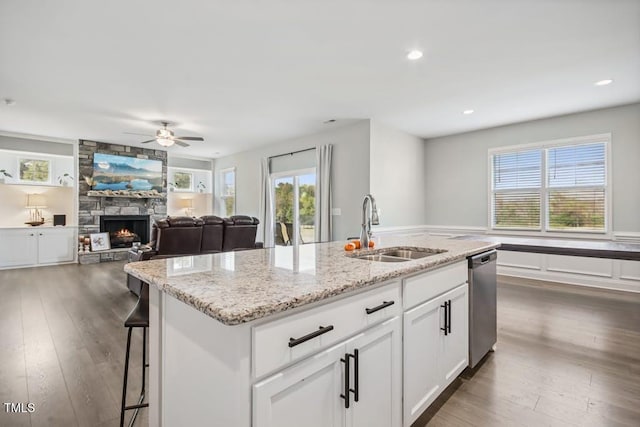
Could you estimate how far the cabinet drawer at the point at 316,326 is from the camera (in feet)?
2.95

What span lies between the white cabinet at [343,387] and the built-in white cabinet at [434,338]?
0.12 meters

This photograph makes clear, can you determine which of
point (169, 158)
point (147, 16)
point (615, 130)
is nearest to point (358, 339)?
point (147, 16)

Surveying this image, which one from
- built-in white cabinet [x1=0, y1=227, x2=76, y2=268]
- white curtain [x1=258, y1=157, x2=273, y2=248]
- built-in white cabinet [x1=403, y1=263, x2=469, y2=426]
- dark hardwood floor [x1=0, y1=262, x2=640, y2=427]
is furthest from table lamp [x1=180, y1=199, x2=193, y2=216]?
built-in white cabinet [x1=403, y1=263, x2=469, y2=426]

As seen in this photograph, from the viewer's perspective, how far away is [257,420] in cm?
88

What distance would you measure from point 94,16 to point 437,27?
2.80 meters

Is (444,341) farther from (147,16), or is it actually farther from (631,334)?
(147,16)

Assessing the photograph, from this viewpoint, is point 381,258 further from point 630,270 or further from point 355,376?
point 630,270

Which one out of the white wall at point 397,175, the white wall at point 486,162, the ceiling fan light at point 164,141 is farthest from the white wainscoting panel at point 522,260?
A: the ceiling fan light at point 164,141

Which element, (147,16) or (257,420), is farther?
(147,16)

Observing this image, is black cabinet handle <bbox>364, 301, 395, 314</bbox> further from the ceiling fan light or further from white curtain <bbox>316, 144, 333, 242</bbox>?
the ceiling fan light

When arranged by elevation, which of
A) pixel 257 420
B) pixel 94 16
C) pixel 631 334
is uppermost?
pixel 94 16

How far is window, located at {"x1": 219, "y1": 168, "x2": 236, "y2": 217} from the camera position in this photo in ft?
27.9

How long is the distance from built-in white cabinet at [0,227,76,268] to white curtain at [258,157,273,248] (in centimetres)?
412

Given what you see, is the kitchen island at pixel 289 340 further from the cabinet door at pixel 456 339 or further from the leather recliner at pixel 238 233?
the leather recliner at pixel 238 233
